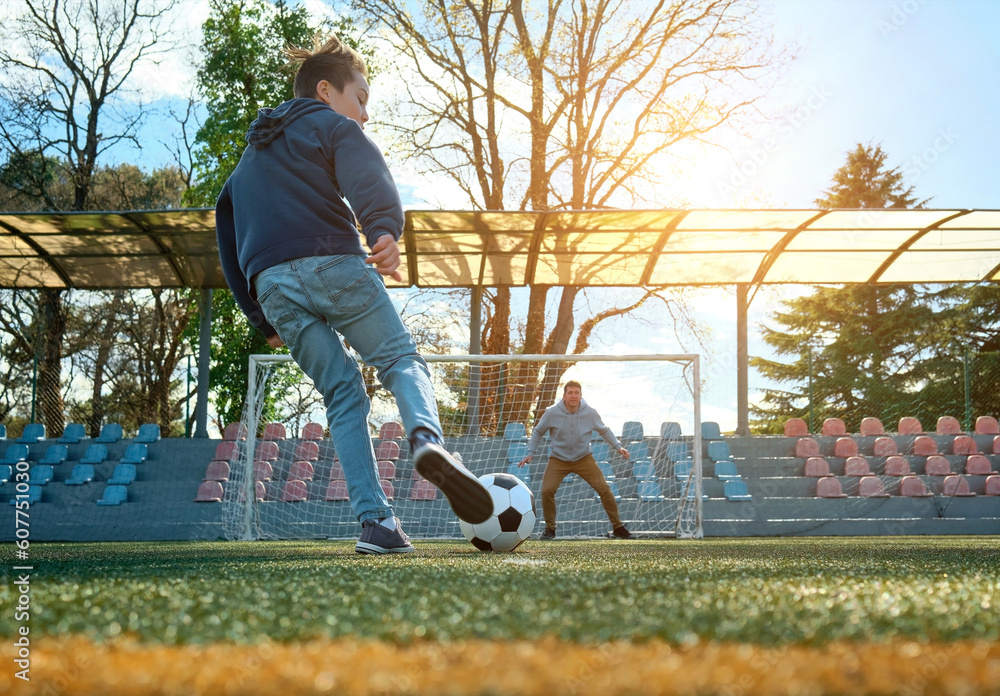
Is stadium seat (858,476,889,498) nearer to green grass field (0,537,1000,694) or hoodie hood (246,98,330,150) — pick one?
green grass field (0,537,1000,694)

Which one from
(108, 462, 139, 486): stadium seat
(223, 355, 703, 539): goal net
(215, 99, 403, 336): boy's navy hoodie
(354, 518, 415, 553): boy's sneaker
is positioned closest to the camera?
(215, 99, 403, 336): boy's navy hoodie

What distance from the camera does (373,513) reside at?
10.3ft

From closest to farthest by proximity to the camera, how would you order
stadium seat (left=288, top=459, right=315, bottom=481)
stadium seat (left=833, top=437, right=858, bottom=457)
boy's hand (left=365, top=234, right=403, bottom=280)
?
boy's hand (left=365, top=234, right=403, bottom=280), stadium seat (left=288, top=459, right=315, bottom=481), stadium seat (left=833, top=437, right=858, bottom=457)

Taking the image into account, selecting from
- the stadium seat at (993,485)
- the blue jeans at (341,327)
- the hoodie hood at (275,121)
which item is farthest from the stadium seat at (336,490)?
the stadium seat at (993,485)

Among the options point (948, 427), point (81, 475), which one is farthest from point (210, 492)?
point (948, 427)

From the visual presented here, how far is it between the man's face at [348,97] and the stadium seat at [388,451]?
7.98 m

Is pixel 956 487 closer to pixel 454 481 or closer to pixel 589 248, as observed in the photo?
pixel 589 248

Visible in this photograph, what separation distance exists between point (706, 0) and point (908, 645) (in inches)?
755

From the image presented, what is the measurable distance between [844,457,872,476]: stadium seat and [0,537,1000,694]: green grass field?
10.9 m

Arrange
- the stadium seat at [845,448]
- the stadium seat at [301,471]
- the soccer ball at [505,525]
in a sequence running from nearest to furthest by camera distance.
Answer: the soccer ball at [505,525], the stadium seat at [301,471], the stadium seat at [845,448]

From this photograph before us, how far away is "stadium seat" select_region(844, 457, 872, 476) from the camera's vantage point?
39.9ft

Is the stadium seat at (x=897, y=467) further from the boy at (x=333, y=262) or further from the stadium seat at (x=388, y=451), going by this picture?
the boy at (x=333, y=262)

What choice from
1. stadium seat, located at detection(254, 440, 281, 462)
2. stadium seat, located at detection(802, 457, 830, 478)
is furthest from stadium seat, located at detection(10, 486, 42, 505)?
stadium seat, located at detection(802, 457, 830, 478)

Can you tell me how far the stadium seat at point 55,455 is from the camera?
41.3 feet
